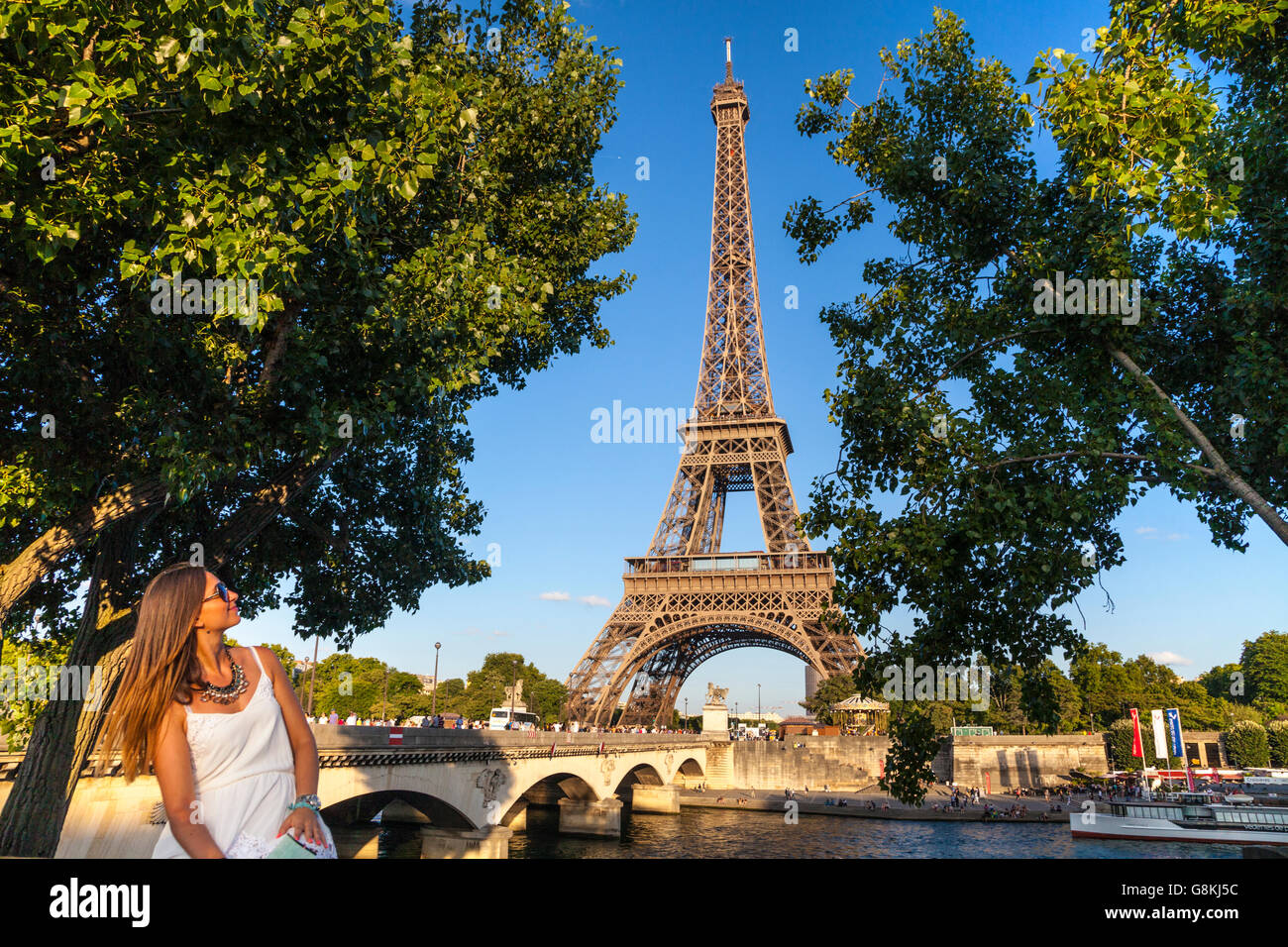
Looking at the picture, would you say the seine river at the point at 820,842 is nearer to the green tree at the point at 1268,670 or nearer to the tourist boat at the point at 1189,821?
the tourist boat at the point at 1189,821

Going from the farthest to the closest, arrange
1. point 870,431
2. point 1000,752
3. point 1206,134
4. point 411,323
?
point 1000,752 < point 411,323 < point 870,431 < point 1206,134

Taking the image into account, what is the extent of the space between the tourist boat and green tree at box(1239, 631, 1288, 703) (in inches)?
2335

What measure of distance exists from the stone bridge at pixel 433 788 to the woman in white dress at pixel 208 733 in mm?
13162

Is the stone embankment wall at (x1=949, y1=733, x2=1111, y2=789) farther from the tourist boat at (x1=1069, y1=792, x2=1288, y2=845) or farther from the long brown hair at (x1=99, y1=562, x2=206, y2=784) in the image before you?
the long brown hair at (x1=99, y1=562, x2=206, y2=784)

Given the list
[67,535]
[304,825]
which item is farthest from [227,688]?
[67,535]

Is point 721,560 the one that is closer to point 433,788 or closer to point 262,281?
point 433,788

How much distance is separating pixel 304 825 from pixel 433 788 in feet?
77.1

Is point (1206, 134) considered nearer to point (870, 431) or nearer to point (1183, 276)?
point (1183, 276)

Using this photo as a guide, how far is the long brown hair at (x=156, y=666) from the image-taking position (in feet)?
8.42
